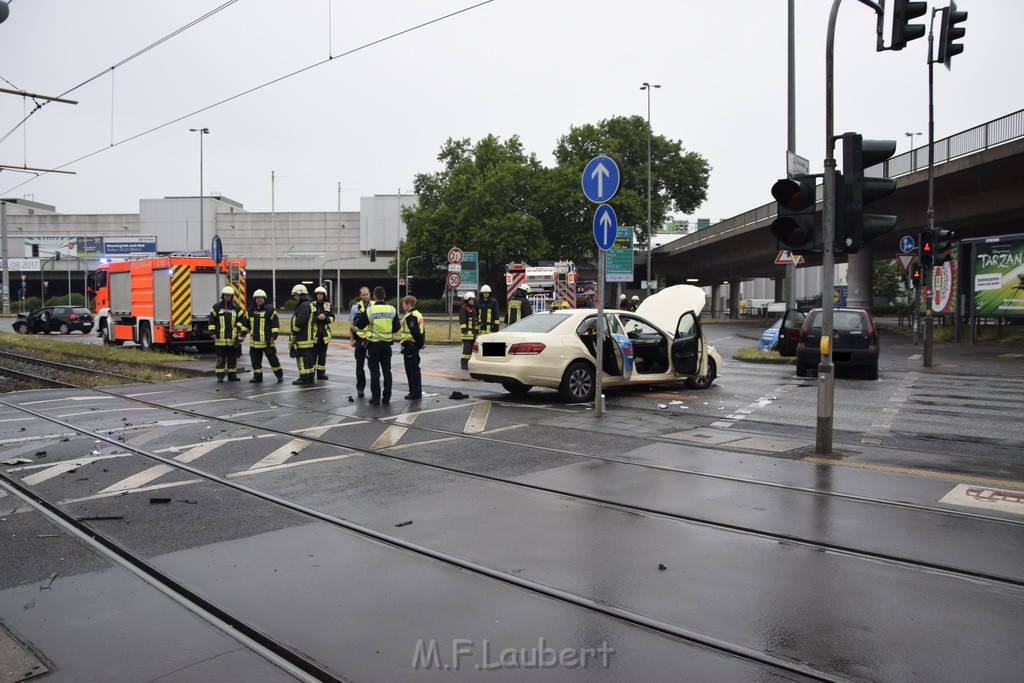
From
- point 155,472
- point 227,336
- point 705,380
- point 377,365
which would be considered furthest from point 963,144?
point 155,472

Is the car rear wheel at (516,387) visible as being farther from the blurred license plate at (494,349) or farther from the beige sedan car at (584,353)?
the blurred license plate at (494,349)

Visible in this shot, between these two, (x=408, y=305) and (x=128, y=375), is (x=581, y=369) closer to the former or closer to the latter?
→ (x=408, y=305)

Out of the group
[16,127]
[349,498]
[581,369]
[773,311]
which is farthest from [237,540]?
[773,311]

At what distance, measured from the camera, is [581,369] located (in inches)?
505

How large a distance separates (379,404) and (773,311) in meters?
79.8

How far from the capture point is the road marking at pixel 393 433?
354 inches

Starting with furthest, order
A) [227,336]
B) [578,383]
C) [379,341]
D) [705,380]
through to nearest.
→ [227,336] → [705,380] → [578,383] → [379,341]

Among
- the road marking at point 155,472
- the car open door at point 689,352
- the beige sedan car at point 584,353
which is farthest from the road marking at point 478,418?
the car open door at point 689,352

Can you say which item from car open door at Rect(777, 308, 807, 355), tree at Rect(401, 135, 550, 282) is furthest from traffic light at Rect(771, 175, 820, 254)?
tree at Rect(401, 135, 550, 282)

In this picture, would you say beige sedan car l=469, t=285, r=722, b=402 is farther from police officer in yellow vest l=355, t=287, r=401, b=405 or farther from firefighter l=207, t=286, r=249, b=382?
firefighter l=207, t=286, r=249, b=382

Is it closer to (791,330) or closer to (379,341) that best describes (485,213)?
(791,330)

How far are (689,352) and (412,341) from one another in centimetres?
489

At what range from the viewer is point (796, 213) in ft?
27.7

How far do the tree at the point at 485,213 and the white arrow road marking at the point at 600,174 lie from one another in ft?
147
